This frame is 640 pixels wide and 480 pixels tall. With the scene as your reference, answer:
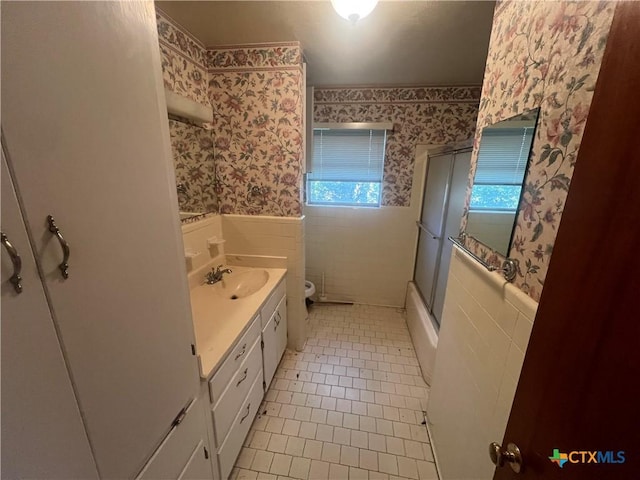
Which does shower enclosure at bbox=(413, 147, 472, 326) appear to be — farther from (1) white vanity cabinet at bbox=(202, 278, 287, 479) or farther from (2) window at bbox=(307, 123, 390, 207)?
(1) white vanity cabinet at bbox=(202, 278, 287, 479)

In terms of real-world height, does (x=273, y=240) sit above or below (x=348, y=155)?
below

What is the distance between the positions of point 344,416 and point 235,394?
0.85 metres

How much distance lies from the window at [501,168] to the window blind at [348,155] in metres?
1.62

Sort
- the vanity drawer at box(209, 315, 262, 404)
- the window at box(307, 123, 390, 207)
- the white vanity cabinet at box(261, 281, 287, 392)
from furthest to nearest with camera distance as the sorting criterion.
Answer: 1. the window at box(307, 123, 390, 207)
2. the white vanity cabinet at box(261, 281, 287, 392)
3. the vanity drawer at box(209, 315, 262, 404)

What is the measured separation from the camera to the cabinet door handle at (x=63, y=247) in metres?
0.43

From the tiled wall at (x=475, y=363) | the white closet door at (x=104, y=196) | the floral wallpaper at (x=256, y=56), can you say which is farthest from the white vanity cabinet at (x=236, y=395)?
the floral wallpaper at (x=256, y=56)

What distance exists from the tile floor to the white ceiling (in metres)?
2.42

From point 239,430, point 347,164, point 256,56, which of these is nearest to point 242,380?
point 239,430

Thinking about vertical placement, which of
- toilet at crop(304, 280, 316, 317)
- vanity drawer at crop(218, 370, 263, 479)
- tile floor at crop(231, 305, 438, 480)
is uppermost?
toilet at crop(304, 280, 316, 317)

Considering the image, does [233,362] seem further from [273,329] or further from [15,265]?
[15,265]

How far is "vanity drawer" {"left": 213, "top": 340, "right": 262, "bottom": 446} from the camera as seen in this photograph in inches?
44.4

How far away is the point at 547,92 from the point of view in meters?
0.75

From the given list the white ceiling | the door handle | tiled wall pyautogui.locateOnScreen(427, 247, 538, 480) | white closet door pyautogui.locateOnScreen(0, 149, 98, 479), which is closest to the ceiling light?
the white ceiling

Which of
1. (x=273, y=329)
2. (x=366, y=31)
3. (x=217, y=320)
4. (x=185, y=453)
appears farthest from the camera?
(x=273, y=329)
